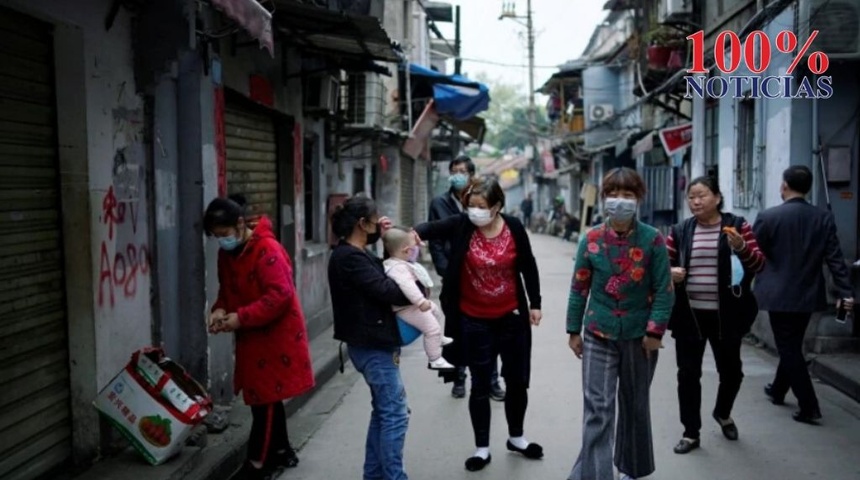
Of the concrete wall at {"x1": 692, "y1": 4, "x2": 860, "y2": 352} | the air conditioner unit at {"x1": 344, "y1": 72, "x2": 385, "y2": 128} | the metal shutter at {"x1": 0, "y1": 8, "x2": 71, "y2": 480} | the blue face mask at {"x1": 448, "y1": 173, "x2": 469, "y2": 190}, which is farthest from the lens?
the air conditioner unit at {"x1": 344, "y1": 72, "x2": 385, "y2": 128}

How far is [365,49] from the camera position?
8.42 metres

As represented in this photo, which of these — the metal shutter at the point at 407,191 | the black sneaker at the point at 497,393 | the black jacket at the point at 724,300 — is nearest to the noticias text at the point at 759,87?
the black jacket at the point at 724,300

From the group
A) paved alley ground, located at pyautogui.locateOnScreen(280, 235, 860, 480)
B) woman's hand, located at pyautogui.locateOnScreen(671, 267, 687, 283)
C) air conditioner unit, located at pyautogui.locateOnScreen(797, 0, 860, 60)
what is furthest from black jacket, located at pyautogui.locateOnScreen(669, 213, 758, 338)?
air conditioner unit, located at pyautogui.locateOnScreen(797, 0, 860, 60)

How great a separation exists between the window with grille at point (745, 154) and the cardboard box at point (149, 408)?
8.14 m

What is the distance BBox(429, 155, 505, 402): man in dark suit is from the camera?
274 inches

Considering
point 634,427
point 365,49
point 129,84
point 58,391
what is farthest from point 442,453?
point 365,49

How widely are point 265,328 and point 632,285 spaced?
2.06 m

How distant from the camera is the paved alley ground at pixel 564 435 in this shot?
518 cm

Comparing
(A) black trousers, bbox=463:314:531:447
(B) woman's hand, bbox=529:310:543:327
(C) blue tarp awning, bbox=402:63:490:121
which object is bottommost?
(A) black trousers, bbox=463:314:531:447

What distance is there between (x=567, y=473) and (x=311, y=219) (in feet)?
22.5

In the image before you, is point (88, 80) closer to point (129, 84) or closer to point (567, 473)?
point (129, 84)

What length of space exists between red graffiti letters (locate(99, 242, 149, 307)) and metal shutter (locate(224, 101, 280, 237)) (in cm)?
180

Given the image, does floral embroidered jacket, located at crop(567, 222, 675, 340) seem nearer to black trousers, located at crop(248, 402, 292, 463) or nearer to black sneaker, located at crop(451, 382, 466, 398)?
black trousers, located at crop(248, 402, 292, 463)

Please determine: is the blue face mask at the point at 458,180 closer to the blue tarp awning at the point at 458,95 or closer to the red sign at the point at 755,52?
the red sign at the point at 755,52
